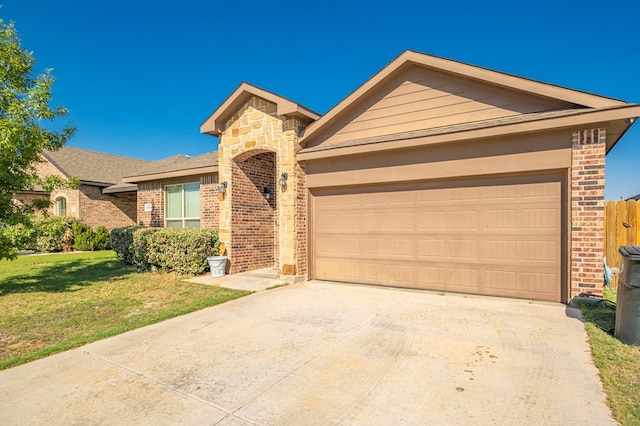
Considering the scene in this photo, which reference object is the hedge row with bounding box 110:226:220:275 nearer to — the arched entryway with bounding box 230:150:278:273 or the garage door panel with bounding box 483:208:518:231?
the arched entryway with bounding box 230:150:278:273

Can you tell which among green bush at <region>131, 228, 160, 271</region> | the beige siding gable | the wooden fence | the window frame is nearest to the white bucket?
green bush at <region>131, 228, 160, 271</region>

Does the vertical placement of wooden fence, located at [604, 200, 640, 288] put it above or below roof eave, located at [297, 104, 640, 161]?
below

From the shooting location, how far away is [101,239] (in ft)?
55.8

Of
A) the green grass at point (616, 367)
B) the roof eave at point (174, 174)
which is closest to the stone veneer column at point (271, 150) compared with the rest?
the roof eave at point (174, 174)

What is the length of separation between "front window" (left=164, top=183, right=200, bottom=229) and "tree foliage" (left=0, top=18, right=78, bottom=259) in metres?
4.69

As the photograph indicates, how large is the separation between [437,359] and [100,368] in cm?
373

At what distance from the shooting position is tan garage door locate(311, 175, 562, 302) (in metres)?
5.86

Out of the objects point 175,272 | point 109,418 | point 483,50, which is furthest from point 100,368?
point 483,50

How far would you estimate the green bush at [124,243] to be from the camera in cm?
1082

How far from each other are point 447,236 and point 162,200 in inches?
420

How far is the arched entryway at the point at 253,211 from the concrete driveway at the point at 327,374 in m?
4.20

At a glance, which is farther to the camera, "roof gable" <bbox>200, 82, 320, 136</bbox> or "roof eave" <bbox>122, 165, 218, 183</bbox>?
"roof eave" <bbox>122, 165, 218, 183</bbox>

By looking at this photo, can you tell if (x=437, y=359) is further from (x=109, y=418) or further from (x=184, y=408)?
(x=109, y=418)

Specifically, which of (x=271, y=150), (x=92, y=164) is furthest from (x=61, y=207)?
(x=271, y=150)
